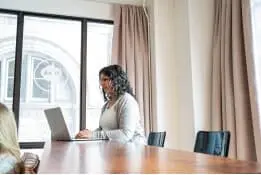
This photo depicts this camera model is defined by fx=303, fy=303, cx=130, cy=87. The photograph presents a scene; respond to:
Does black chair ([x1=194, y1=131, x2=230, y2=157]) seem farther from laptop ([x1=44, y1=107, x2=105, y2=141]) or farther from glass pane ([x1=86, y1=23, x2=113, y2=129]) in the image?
glass pane ([x1=86, y1=23, x2=113, y2=129])

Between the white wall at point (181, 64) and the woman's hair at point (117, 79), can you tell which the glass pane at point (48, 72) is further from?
the woman's hair at point (117, 79)

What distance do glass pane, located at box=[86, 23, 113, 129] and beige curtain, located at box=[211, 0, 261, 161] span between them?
132cm

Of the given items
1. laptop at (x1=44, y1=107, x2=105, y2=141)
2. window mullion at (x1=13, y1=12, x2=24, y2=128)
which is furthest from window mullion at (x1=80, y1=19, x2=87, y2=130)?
laptop at (x1=44, y1=107, x2=105, y2=141)

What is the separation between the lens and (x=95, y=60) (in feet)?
12.0

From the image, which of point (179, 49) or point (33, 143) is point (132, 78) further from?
point (33, 143)

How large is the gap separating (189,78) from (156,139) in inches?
52.1

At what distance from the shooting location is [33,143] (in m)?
3.31

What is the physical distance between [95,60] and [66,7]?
70 cm

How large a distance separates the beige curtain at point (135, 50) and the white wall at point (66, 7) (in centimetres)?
17

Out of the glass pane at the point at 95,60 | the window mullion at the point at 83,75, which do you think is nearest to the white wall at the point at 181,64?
the glass pane at the point at 95,60

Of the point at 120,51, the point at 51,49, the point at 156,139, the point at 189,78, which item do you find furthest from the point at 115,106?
the point at 51,49

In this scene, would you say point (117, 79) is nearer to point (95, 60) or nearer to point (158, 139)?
point (158, 139)

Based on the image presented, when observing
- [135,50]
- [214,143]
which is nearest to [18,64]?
[135,50]

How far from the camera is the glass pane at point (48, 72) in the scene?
135 inches
